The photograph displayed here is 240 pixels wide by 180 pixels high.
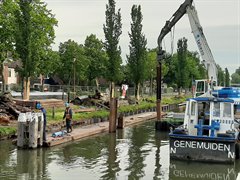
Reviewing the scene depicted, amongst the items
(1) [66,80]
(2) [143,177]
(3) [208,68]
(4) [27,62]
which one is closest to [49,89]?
(1) [66,80]

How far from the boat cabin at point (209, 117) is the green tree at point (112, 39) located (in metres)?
30.4

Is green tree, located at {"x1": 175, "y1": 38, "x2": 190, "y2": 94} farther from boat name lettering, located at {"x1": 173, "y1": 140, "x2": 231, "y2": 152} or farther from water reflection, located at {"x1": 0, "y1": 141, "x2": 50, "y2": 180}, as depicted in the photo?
boat name lettering, located at {"x1": 173, "y1": 140, "x2": 231, "y2": 152}

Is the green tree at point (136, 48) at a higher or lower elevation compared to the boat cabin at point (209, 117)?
higher

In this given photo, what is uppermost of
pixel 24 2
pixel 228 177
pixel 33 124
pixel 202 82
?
pixel 24 2

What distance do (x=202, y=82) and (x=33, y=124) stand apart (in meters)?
18.1

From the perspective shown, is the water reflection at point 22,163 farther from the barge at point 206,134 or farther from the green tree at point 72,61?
the green tree at point 72,61

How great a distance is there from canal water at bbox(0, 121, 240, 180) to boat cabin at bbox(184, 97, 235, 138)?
5.35 ft

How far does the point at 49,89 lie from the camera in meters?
62.6

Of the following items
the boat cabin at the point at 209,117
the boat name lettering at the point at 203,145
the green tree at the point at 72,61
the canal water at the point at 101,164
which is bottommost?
the canal water at the point at 101,164

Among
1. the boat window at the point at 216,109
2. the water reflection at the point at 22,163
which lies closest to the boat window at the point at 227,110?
the boat window at the point at 216,109

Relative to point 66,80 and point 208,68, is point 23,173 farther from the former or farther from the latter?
point 66,80

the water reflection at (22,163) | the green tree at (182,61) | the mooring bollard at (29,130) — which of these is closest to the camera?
the water reflection at (22,163)

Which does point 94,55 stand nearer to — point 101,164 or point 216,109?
point 216,109

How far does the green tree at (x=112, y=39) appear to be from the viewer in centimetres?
4994
